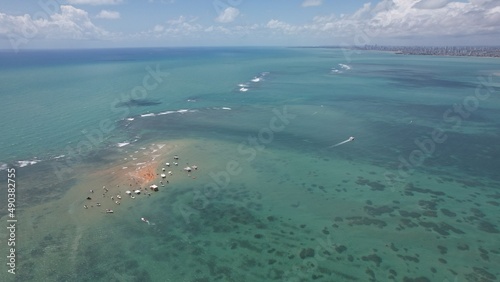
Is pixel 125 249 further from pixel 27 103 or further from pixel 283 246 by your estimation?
pixel 27 103

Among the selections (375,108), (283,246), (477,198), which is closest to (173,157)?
(283,246)

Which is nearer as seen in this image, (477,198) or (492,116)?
(477,198)

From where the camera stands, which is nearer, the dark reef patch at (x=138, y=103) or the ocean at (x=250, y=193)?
the ocean at (x=250, y=193)

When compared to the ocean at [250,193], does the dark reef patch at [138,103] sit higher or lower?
higher

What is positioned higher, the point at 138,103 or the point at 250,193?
the point at 138,103

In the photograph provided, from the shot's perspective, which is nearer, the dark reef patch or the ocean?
the ocean

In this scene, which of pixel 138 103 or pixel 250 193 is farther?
pixel 138 103

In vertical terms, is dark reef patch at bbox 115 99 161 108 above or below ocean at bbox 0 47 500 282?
above

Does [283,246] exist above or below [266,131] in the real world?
below
